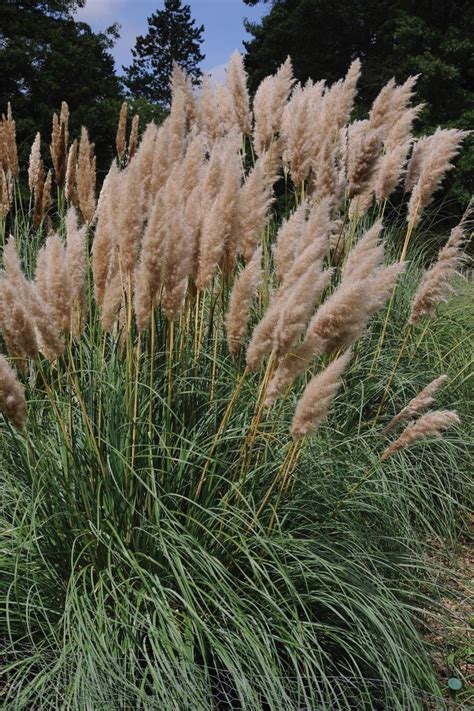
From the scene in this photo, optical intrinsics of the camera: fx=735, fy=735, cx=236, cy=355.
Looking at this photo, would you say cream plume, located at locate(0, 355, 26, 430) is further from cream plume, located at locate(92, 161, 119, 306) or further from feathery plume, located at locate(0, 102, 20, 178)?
feathery plume, located at locate(0, 102, 20, 178)

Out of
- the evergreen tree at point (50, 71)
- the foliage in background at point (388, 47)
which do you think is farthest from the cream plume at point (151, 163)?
the evergreen tree at point (50, 71)

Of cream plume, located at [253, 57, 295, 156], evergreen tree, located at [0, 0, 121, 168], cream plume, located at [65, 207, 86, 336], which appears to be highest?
evergreen tree, located at [0, 0, 121, 168]

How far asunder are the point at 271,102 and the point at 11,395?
278 cm

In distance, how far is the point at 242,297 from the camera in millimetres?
2754

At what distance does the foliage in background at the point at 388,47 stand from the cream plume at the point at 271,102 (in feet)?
50.9

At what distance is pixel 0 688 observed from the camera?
9.05ft

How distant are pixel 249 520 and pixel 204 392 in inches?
26.1

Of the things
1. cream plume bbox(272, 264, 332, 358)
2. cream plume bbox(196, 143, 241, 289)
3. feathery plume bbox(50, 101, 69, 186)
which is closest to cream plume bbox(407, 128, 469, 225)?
cream plume bbox(196, 143, 241, 289)

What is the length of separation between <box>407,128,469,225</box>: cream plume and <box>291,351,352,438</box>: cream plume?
2.29 meters

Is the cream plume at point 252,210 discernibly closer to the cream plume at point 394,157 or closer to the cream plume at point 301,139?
the cream plume at point 301,139

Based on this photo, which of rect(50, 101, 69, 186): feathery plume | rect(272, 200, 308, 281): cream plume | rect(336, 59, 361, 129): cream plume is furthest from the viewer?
rect(50, 101, 69, 186): feathery plume

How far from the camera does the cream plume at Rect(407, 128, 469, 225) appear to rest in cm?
427

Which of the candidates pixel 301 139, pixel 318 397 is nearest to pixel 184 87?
pixel 301 139

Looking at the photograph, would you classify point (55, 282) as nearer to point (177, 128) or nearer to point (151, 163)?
point (151, 163)
